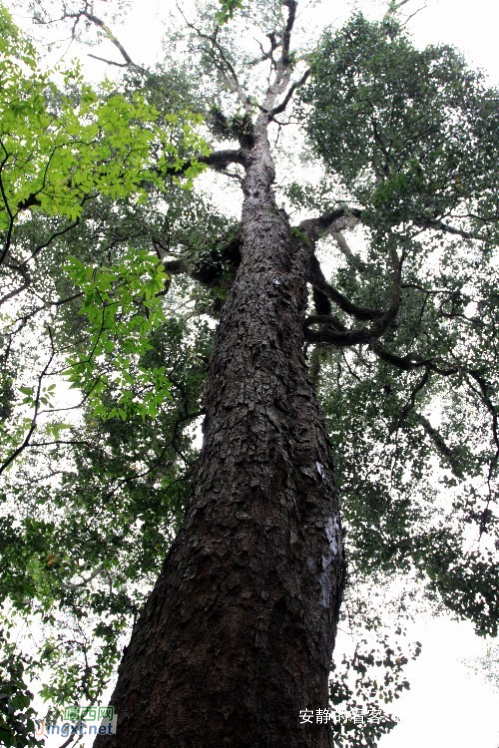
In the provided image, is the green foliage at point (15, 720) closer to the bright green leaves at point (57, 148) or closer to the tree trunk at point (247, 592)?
the tree trunk at point (247, 592)

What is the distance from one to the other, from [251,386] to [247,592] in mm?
1442

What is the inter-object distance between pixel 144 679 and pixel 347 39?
10.0 meters

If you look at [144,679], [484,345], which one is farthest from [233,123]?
[144,679]

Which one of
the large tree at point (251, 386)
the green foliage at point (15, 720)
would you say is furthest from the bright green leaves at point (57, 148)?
the green foliage at point (15, 720)

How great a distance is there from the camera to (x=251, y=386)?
3.02m

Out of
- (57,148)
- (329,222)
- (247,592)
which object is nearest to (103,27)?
(329,222)

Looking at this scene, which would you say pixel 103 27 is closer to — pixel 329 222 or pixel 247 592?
pixel 329 222

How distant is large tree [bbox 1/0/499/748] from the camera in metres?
1.77

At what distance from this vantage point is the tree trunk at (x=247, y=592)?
1.50 meters

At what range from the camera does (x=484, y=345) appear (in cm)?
632

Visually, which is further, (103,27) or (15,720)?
(103,27)

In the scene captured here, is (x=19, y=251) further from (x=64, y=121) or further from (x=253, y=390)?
(x=253, y=390)

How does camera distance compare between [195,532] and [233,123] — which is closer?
[195,532]

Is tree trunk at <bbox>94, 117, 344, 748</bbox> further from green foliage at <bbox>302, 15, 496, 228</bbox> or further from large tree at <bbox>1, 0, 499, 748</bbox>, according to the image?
green foliage at <bbox>302, 15, 496, 228</bbox>
